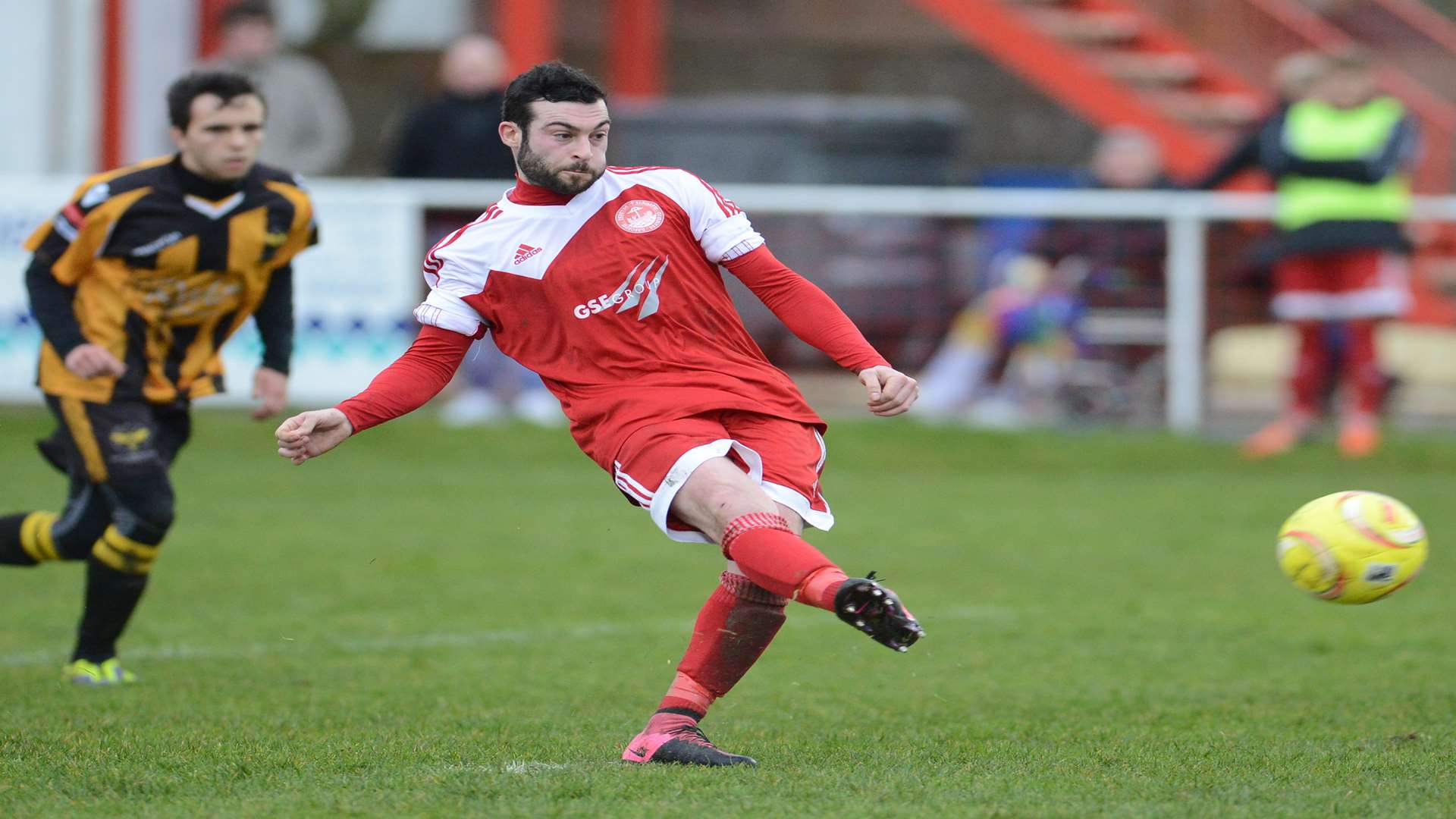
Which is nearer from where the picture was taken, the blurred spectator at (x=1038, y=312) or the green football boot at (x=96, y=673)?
the green football boot at (x=96, y=673)

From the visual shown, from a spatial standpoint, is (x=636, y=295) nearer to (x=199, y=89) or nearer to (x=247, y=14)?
(x=199, y=89)

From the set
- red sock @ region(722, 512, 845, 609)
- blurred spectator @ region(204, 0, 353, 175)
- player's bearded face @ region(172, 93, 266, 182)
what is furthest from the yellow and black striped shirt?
blurred spectator @ region(204, 0, 353, 175)

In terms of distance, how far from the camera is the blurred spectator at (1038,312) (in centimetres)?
1266

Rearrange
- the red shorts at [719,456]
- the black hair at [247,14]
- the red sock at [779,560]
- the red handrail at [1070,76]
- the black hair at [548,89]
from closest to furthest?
the red sock at [779,560] < the red shorts at [719,456] < the black hair at [548,89] < the black hair at [247,14] < the red handrail at [1070,76]

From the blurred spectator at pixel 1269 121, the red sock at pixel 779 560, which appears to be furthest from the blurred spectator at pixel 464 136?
the red sock at pixel 779 560

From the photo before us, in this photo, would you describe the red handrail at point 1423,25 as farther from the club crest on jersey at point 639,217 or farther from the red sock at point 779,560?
the red sock at point 779,560

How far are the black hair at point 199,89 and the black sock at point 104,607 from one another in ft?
4.81

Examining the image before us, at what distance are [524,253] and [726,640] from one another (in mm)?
1125

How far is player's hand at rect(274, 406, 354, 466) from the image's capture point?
464cm

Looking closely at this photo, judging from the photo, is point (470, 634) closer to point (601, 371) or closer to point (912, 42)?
point (601, 371)

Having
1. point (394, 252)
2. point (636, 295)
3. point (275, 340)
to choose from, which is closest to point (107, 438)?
point (275, 340)

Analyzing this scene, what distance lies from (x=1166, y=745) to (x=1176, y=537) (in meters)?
4.94

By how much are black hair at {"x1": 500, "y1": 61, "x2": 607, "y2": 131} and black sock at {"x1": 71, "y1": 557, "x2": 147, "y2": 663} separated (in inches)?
92.1

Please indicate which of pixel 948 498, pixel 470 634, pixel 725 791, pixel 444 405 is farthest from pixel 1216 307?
pixel 725 791
